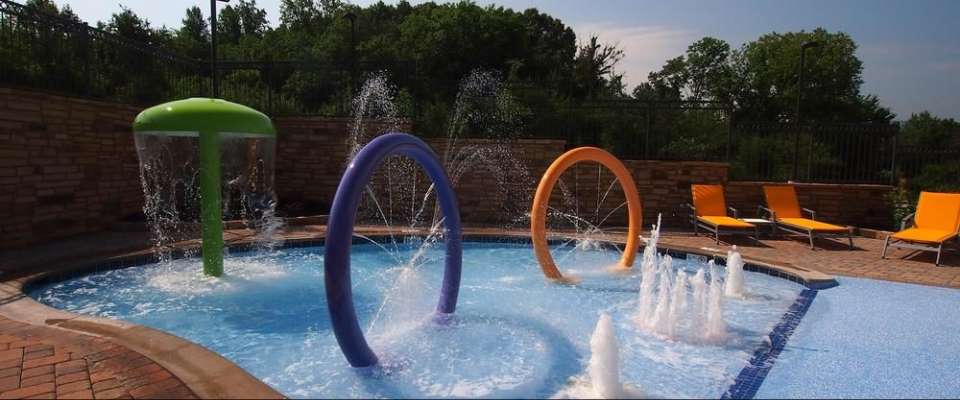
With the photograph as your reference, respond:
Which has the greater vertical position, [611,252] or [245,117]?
[245,117]

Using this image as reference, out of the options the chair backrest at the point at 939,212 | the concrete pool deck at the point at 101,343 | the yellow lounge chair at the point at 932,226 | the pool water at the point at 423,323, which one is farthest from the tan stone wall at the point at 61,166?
the chair backrest at the point at 939,212

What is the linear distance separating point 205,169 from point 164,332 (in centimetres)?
310

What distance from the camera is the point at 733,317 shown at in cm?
649

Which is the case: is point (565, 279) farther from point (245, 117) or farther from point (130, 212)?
point (130, 212)

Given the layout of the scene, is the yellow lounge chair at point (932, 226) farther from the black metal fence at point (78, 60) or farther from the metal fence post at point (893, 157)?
the black metal fence at point (78, 60)

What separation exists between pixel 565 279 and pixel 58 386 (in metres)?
5.80

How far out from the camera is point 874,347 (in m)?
5.57

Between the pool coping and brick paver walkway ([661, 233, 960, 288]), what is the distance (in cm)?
71

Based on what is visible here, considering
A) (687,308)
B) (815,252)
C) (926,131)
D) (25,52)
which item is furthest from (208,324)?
(926,131)

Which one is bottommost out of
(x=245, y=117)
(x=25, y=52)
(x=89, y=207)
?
(x=89, y=207)

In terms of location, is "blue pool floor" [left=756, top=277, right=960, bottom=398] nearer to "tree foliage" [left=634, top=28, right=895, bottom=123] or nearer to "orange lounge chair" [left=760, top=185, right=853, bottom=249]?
"orange lounge chair" [left=760, top=185, right=853, bottom=249]

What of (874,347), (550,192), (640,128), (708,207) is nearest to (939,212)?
(708,207)

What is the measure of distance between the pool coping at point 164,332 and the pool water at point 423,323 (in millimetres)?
232

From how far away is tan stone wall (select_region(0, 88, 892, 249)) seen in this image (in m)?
10.0
